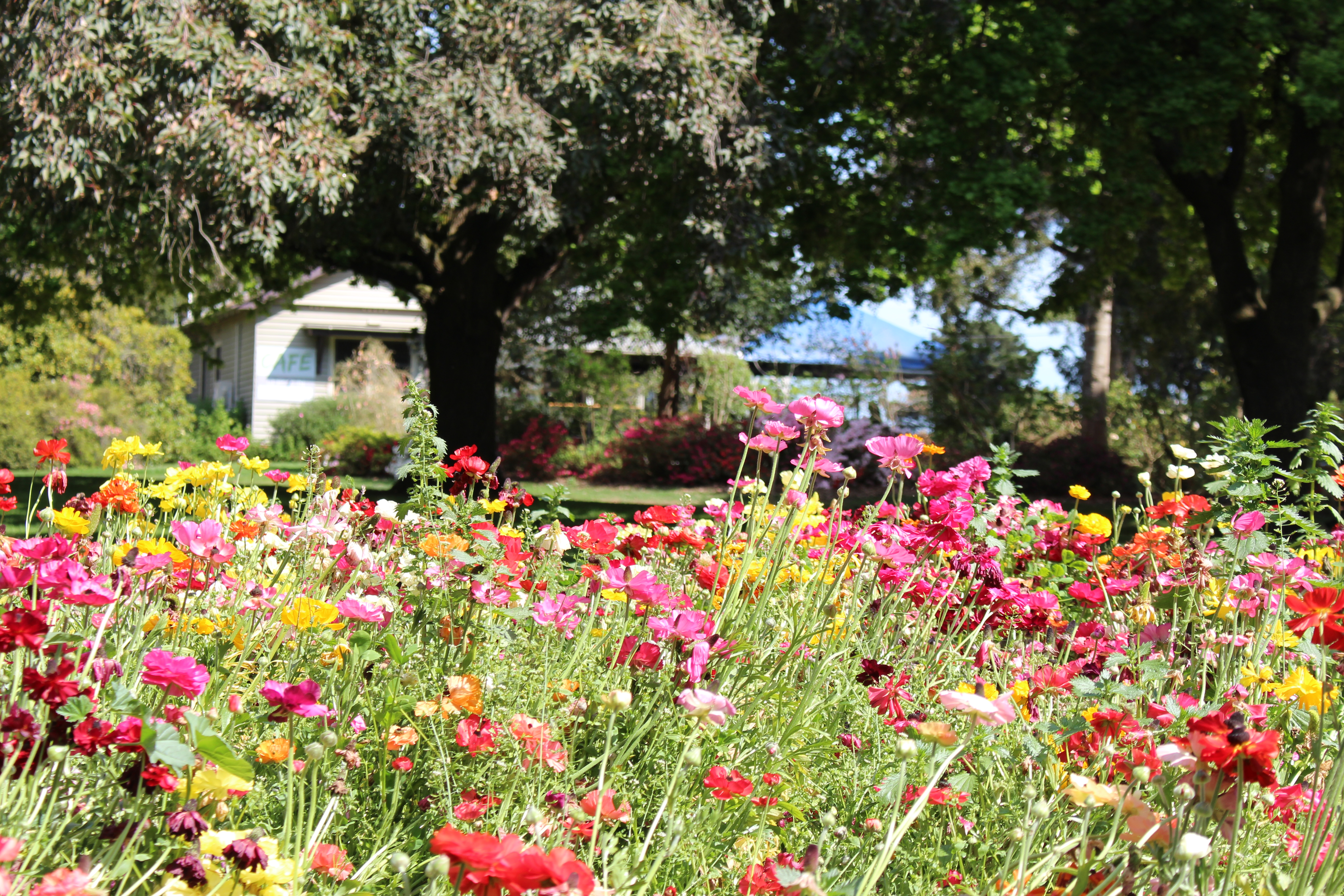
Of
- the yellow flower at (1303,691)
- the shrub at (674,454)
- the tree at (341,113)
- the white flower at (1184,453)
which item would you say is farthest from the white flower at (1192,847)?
the shrub at (674,454)

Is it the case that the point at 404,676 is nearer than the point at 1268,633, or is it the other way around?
the point at 404,676

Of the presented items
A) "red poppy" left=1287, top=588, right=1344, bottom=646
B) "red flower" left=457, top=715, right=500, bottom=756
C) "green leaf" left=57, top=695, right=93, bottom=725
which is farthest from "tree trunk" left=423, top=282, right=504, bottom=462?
"green leaf" left=57, top=695, right=93, bottom=725

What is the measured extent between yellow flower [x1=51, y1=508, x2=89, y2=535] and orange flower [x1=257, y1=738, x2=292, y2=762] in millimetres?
792

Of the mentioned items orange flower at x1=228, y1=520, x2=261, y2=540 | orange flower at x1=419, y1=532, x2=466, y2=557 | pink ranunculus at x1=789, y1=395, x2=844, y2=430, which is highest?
pink ranunculus at x1=789, y1=395, x2=844, y2=430

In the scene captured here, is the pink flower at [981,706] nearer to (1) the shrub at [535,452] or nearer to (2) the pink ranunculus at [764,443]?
(2) the pink ranunculus at [764,443]

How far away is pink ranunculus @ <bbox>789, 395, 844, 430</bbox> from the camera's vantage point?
1948 mm

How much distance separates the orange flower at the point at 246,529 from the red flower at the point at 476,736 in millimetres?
959

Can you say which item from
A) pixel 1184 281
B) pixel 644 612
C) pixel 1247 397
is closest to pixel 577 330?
pixel 1184 281

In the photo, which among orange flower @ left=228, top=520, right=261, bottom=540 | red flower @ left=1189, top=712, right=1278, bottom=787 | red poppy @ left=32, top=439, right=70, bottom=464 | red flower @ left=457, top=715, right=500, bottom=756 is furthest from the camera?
red poppy @ left=32, top=439, right=70, bottom=464

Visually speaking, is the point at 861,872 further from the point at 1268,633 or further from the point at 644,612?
the point at 1268,633

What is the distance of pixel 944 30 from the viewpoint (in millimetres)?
9297

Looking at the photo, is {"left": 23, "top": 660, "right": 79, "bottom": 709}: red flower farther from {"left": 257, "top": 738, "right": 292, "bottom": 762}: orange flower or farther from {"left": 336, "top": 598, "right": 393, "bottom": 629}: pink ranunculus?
{"left": 336, "top": 598, "right": 393, "bottom": 629}: pink ranunculus

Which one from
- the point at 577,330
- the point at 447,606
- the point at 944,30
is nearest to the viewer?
the point at 447,606

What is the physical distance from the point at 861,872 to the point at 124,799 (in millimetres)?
1071
